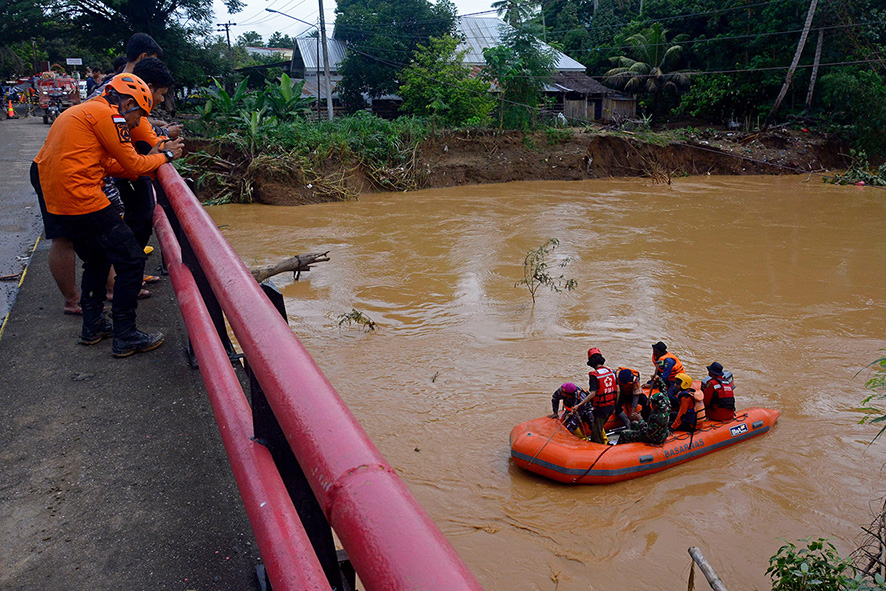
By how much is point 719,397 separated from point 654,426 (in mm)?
951

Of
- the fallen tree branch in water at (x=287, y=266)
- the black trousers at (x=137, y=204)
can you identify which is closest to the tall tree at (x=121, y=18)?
the fallen tree branch in water at (x=287, y=266)

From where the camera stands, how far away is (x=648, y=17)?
32.4 metres

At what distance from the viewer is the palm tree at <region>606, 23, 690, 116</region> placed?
29.6m

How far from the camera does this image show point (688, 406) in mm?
6445

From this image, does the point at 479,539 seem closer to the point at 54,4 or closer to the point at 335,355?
the point at 335,355

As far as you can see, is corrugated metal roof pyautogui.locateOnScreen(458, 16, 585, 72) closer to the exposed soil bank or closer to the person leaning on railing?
the exposed soil bank

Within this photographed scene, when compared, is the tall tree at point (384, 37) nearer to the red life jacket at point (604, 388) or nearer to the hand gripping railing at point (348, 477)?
the red life jacket at point (604, 388)

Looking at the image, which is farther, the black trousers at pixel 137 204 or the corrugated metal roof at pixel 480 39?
the corrugated metal roof at pixel 480 39

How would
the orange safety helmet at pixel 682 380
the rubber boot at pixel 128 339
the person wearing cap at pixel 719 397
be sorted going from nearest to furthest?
the rubber boot at pixel 128 339
the orange safety helmet at pixel 682 380
the person wearing cap at pixel 719 397

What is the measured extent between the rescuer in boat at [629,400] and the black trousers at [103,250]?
4.60m

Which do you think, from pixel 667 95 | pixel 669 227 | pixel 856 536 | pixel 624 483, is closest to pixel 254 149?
pixel 669 227

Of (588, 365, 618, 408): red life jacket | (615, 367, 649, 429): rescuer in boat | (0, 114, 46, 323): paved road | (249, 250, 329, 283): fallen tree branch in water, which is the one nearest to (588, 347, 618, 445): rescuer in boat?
(588, 365, 618, 408): red life jacket

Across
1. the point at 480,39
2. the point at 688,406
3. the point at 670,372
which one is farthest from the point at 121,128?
the point at 480,39

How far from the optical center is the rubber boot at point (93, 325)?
2943 mm
